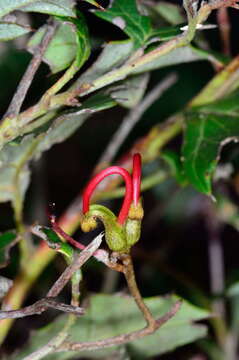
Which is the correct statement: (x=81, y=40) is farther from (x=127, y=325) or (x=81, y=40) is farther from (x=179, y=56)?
(x=127, y=325)

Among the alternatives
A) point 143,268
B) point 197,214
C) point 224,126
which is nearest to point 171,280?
point 143,268

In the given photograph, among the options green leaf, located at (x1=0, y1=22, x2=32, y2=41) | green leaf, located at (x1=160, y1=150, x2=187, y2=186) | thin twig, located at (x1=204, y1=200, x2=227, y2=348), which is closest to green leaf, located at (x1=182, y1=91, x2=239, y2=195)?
green leaf, located at (x1=160, y1=150, x2=187, y2=186)

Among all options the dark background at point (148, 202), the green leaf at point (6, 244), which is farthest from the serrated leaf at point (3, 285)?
the dark background at point (148, 202)

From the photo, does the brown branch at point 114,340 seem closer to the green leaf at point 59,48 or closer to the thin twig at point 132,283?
the thin twig at point 132,283

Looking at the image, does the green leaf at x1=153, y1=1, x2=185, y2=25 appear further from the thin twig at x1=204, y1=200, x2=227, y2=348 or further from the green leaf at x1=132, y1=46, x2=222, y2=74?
the thin twig at x1=204, y1=200, x2=227, y2=348

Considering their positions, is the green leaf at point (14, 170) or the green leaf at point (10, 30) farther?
the green leaf at point (14, 170)

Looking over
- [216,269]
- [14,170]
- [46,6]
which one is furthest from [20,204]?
[216,269]
